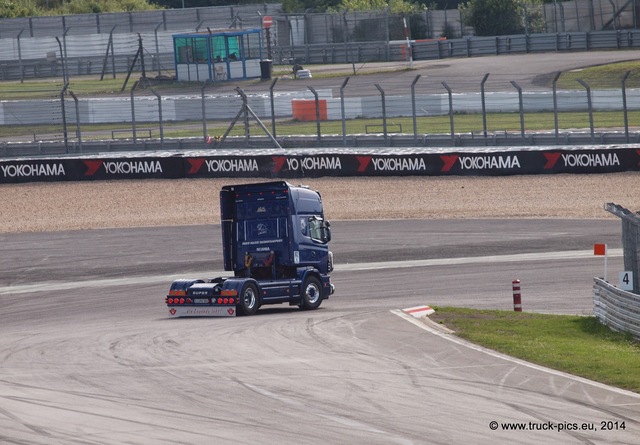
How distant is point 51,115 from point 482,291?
33734 millimetres

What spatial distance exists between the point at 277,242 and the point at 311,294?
1.26m

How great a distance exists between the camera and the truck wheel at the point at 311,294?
69.9ft

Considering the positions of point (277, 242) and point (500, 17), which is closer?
point (277, 242)

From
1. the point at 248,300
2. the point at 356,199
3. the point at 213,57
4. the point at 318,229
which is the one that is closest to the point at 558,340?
the point at 248,300

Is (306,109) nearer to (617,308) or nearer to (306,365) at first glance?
(617,308)

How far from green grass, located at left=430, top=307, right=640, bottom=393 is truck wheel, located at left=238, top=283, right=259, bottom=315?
11.7 feet

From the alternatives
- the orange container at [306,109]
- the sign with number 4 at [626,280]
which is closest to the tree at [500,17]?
the orange container at [306,109]

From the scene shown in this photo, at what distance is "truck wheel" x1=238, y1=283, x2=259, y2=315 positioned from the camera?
20.1 m

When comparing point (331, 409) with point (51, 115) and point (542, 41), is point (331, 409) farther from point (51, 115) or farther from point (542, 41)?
point (542, 41)

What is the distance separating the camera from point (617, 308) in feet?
55.0

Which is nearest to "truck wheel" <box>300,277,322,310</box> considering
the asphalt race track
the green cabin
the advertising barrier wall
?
the asphalt race track

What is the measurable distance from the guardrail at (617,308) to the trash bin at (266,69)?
148 feet

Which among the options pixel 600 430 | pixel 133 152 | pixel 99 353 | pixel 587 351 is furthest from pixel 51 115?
pixel 600 430

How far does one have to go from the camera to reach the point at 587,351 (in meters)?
14.6
